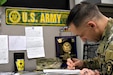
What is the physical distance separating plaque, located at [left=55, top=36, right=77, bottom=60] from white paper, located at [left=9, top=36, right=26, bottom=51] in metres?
0.19

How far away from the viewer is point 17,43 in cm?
125

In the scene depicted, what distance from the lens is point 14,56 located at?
1.24 m

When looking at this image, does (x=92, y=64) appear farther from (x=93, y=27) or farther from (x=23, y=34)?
(x=23, y=34)

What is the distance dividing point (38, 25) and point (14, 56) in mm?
220

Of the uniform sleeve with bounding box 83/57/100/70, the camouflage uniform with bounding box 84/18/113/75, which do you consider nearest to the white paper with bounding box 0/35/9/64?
the uniform sleeve with bounding box 83/57/100/70

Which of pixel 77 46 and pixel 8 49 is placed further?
pixel 77 46

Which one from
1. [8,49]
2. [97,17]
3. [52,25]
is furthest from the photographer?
[52,25]

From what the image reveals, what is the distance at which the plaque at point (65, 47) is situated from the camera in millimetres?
1330

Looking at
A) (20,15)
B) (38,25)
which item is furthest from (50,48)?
(20,15)

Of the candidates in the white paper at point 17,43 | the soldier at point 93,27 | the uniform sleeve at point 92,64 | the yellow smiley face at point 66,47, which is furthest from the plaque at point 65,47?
the soldier at point 93,27

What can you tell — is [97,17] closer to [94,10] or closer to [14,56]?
[94,10]

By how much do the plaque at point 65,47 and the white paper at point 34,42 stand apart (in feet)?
0.31

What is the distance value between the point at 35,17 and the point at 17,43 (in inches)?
7.0

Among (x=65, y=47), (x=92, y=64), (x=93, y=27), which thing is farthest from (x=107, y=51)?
(x=65, y=47)
